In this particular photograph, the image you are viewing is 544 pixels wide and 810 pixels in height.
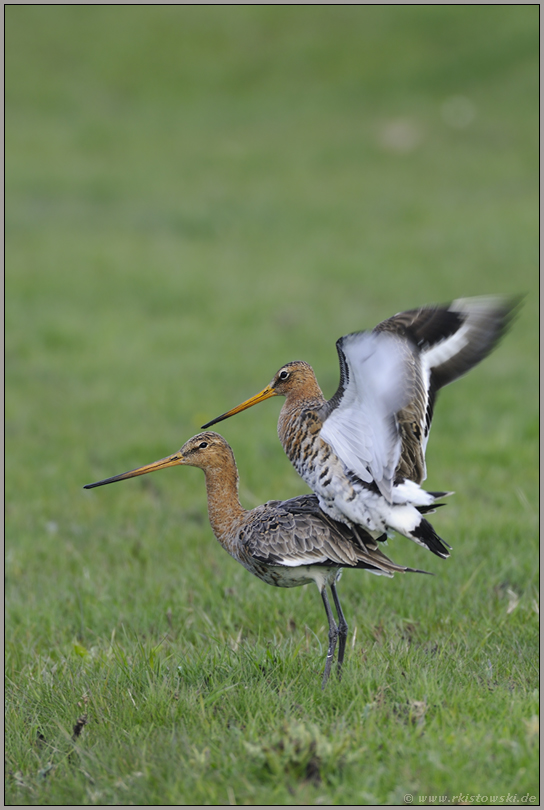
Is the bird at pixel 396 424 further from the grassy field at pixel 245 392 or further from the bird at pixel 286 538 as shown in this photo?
the grassy field at pixel 245 392

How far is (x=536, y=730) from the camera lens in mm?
3205

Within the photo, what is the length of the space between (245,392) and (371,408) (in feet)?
21.7

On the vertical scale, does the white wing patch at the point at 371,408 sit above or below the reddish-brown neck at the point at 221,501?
above

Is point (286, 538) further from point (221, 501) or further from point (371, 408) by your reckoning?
point (371, 408)

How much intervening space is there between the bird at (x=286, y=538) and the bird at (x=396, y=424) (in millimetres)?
134

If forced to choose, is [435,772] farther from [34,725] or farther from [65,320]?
A: [65,320]

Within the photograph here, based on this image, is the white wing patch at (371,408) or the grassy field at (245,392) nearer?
the grassy field at (245,392)

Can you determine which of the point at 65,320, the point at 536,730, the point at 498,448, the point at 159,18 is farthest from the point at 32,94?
the point at 536,730

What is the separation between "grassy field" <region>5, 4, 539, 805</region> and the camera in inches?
135

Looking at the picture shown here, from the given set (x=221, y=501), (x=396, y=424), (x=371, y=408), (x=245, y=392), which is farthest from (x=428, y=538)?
(x=245, y=392)

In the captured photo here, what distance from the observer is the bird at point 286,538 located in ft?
13.2

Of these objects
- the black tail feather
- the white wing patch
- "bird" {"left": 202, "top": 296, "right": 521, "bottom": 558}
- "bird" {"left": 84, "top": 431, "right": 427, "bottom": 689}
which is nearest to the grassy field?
"bird" {"left": 84, "top": 431, "right": 427, "bottom": 689}

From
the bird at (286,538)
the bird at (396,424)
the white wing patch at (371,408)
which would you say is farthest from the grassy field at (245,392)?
the white wing patch at (371,408)

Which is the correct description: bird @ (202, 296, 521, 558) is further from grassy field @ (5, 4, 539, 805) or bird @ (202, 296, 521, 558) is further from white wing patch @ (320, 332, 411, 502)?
grassy field @ (5, 4, 539, 805)
